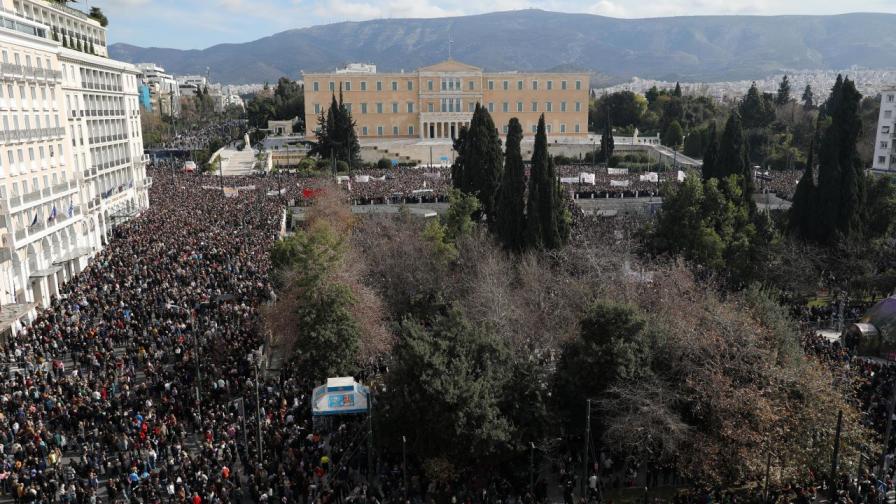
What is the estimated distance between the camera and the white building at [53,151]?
99.9 feet

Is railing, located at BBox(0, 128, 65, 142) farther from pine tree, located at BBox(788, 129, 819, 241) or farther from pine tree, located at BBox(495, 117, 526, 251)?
pine tree, located at BBox(788, 129, 819, 241)

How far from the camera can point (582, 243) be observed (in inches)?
1287

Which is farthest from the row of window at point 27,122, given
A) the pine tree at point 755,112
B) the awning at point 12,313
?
the pine tree at point 755,112

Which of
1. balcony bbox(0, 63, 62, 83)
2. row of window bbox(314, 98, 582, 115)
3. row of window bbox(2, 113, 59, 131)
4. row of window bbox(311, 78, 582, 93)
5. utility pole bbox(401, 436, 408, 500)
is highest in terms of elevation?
row of window bbox(311, 78, 582, 93)

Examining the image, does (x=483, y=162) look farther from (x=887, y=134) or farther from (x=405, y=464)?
(x=887, y=134)

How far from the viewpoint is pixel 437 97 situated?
8462 centimetres

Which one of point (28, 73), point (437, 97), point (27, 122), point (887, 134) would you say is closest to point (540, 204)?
point (27, 122)

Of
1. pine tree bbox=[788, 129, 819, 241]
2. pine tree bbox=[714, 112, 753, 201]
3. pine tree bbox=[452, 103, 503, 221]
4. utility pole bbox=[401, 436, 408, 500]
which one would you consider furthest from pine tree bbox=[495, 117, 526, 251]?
utility pole bbox=[401, 436, 408, 500]

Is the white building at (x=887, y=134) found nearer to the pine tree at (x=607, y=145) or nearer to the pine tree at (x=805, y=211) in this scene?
the pine tree at (x=607, y=145)

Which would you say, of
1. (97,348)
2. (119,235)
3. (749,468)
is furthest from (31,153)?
(749,468)

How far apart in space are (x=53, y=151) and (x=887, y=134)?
201ft

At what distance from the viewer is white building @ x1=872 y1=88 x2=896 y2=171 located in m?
56.6

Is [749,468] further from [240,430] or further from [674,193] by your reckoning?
[674,193]

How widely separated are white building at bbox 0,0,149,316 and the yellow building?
37.0 meters
